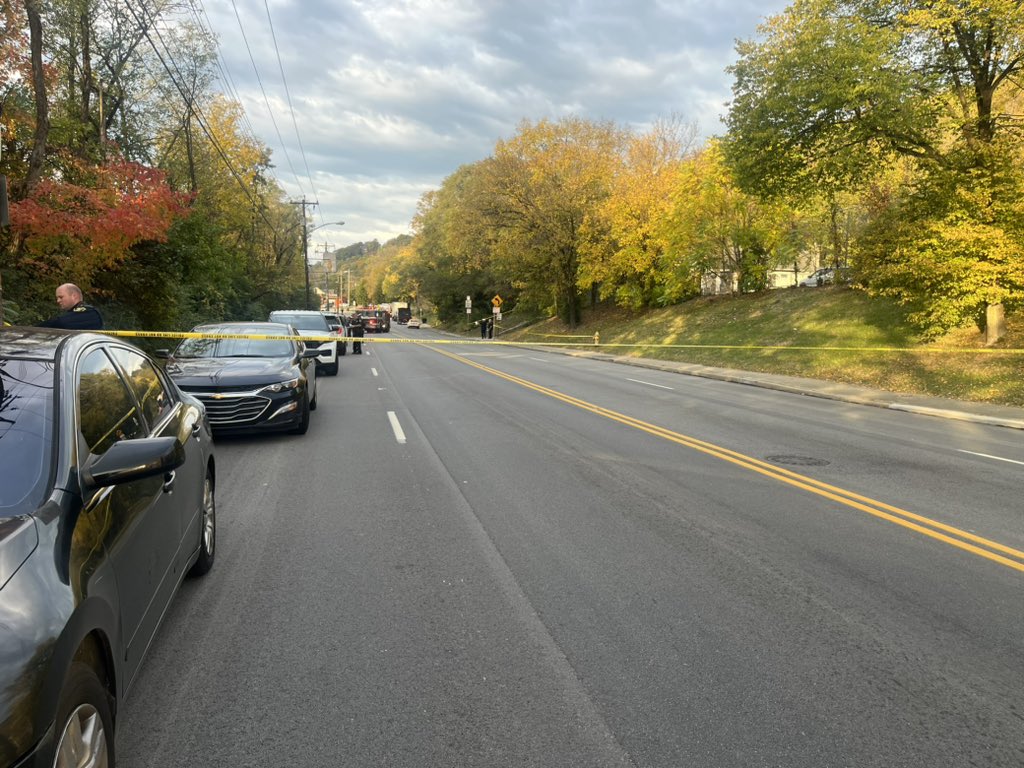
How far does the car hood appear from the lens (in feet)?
30.0

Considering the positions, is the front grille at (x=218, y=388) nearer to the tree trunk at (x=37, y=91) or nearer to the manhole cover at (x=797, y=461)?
the manhole cover at (x=797, y=461)

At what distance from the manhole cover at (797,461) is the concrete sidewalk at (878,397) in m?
6.14

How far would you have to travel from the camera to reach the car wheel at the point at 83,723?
2008mm

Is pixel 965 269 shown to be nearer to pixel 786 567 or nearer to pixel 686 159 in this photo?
pixel 786 567

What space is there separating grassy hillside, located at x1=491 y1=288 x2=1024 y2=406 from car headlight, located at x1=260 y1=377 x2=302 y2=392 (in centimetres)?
1416

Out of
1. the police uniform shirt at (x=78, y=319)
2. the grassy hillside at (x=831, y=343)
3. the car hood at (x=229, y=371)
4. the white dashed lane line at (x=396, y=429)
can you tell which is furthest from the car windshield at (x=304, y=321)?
the police uniform shirt at (x=78, y=319)

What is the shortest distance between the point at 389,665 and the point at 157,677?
1.05 metres

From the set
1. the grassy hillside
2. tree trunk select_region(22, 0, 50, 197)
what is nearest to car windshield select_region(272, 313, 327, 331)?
tree trunk select_region(22, 0, 50, 197)

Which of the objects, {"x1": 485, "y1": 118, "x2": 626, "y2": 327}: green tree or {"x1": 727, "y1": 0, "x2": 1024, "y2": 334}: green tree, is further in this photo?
{"x1": 485, "y1": 118, "x2": 626, "y2": 327}: green tree

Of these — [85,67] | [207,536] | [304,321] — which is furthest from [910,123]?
[85,67]

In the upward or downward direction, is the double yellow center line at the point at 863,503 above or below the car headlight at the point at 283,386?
below

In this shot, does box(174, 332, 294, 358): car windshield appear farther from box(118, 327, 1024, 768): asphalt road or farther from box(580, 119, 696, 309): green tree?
box(580, 119, 696, 309): green tree

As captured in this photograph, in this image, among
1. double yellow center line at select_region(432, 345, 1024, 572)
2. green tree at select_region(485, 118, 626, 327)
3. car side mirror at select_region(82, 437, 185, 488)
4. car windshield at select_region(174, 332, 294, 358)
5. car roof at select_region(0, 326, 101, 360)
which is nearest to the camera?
car side mirror at select_region(82, 437, 185, 488)

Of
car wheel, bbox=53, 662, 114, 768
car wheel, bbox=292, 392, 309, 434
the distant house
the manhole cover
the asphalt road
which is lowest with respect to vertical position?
the manhole cover
